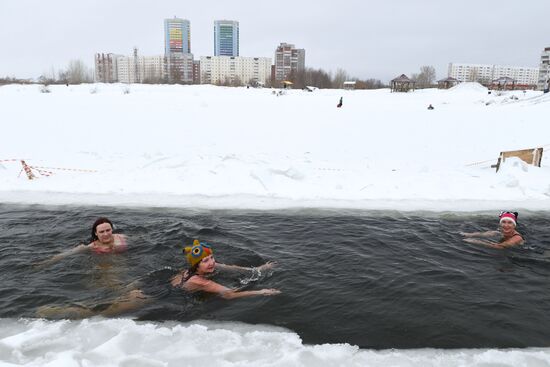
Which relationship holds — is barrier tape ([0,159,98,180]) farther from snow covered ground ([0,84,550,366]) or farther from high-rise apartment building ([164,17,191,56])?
high-rise apartment building ([164,17,191,56])

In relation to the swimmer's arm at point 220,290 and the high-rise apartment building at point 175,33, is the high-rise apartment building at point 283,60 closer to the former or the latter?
the high-rise apartment building at point 175,33

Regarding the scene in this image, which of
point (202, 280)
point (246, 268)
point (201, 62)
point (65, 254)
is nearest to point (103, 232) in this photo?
point (65, 254)

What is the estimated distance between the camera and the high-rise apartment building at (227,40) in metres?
136

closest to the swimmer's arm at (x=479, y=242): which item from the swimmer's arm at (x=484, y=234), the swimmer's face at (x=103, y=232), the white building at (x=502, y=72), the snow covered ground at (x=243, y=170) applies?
the swimmer's arm at (x=484, y=234)

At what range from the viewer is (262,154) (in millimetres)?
15242

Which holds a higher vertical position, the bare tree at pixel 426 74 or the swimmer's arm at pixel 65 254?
the bare tree at pixel 426 74

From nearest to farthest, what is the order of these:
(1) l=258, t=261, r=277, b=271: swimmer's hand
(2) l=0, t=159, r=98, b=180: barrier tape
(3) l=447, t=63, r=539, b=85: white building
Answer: (1) l=258, t=261, r=277, b=271: swimmer's hand
(2) l=0, t=159, r=98, b=180: barrier tape
(3) l=447, t=63, r=539, b=85: white building

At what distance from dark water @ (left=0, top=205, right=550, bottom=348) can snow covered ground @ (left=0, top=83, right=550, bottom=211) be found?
1.17 meters

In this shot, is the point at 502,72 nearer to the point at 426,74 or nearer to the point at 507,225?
the point at 426,74

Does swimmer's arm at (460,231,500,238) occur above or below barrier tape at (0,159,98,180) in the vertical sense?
below

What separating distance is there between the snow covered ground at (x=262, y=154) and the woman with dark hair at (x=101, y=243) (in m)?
2.73

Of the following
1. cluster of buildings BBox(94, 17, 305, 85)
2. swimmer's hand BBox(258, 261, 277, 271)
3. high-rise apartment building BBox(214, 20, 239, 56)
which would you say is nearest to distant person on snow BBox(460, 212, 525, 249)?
swimmer's hand BBox(258, 261, 277, 271)

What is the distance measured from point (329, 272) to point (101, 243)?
359cm

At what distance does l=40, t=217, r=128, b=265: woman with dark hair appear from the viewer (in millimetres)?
6543
